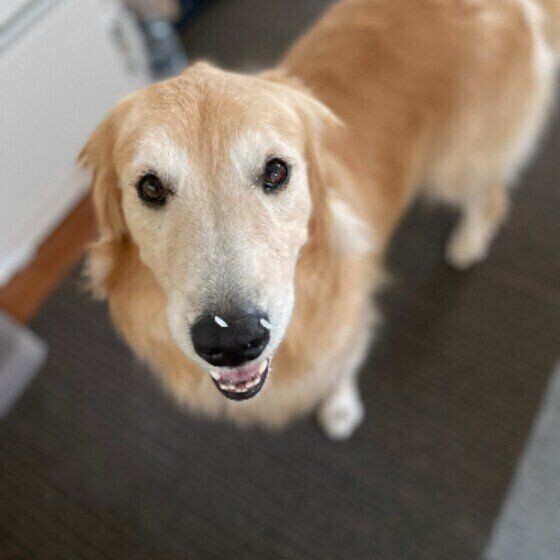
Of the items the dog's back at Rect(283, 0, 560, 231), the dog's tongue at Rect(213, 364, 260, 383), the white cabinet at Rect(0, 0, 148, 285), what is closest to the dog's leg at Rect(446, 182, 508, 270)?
the dog's back at Rect(283, 0, 560, 231)

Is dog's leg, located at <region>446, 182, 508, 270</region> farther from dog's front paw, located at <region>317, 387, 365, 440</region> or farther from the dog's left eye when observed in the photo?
the dog's left eye

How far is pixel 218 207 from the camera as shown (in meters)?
1.02

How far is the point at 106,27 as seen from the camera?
212 cm

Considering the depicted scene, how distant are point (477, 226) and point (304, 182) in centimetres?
105

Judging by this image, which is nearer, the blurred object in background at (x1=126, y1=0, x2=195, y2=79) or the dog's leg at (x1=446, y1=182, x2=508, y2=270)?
the dog's leg at (x1=446, y1=182, x2=508, y2=270)

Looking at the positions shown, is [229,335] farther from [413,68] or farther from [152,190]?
[413,68]

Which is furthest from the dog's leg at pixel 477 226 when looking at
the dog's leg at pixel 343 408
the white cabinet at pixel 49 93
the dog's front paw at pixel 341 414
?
the white cabinet at pixel 49 93

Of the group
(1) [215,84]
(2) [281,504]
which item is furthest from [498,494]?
(1) [215,84]

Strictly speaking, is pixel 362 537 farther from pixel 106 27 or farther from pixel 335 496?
pixel 106 27

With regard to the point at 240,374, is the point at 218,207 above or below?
above

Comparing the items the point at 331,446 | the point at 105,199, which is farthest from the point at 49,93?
the point at 331,446

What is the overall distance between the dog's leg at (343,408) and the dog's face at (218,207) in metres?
0.64

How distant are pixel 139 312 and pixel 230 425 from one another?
2.29 ft

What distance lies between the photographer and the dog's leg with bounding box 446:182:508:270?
1984 mm
